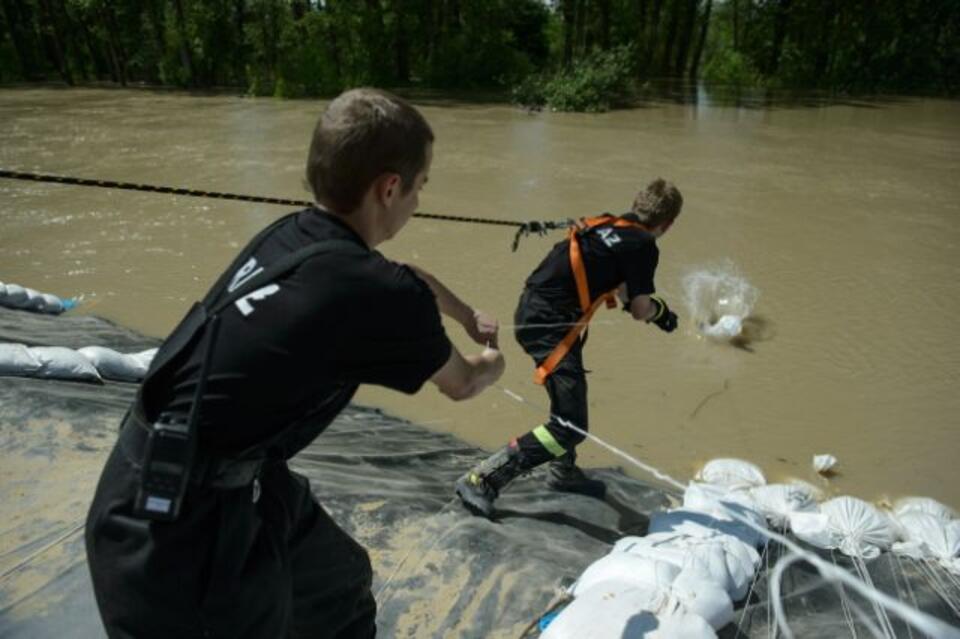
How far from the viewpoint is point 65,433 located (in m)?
2.88

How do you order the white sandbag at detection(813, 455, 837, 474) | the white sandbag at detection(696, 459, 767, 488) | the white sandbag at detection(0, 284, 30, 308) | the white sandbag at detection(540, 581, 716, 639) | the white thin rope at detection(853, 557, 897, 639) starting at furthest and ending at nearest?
the white sandbag at detection(0, 284, 30, 308), the white sandbag at detection(813, 455, 837, 474), the white sandbag at detection(696, 459, 767, 488), the white thin rope at detection(853, 557, 897, 639), the white sandbag at detection(540, 581, 716, 639)

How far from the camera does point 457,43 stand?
26.2 m

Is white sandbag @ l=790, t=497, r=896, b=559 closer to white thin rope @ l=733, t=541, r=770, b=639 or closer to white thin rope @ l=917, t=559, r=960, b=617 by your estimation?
white thin rope @ l=917, t=559, r=960, b=617

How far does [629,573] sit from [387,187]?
1636mm

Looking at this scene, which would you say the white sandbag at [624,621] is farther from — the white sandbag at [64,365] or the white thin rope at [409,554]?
the white sandbag at [64,365]

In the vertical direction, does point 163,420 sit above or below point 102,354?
above

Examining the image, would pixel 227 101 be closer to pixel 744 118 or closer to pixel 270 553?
pixel 744 118

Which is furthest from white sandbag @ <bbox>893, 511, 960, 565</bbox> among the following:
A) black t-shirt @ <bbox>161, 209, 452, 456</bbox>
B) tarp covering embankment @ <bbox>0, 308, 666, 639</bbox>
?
black t-shirt @ <bbox>161, 209, 452, 456</bbox>

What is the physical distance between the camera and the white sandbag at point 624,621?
2.00 m

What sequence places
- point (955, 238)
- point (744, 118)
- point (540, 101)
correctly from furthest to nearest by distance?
point (540, 101) → point (744, 118) → point (955, 238)

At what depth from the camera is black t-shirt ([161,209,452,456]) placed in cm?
124

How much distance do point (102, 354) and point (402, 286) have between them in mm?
3201

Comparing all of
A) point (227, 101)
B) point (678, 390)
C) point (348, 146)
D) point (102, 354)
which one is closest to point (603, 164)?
point (678, 390)

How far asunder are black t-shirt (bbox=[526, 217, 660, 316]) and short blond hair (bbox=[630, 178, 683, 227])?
4.1 inches
